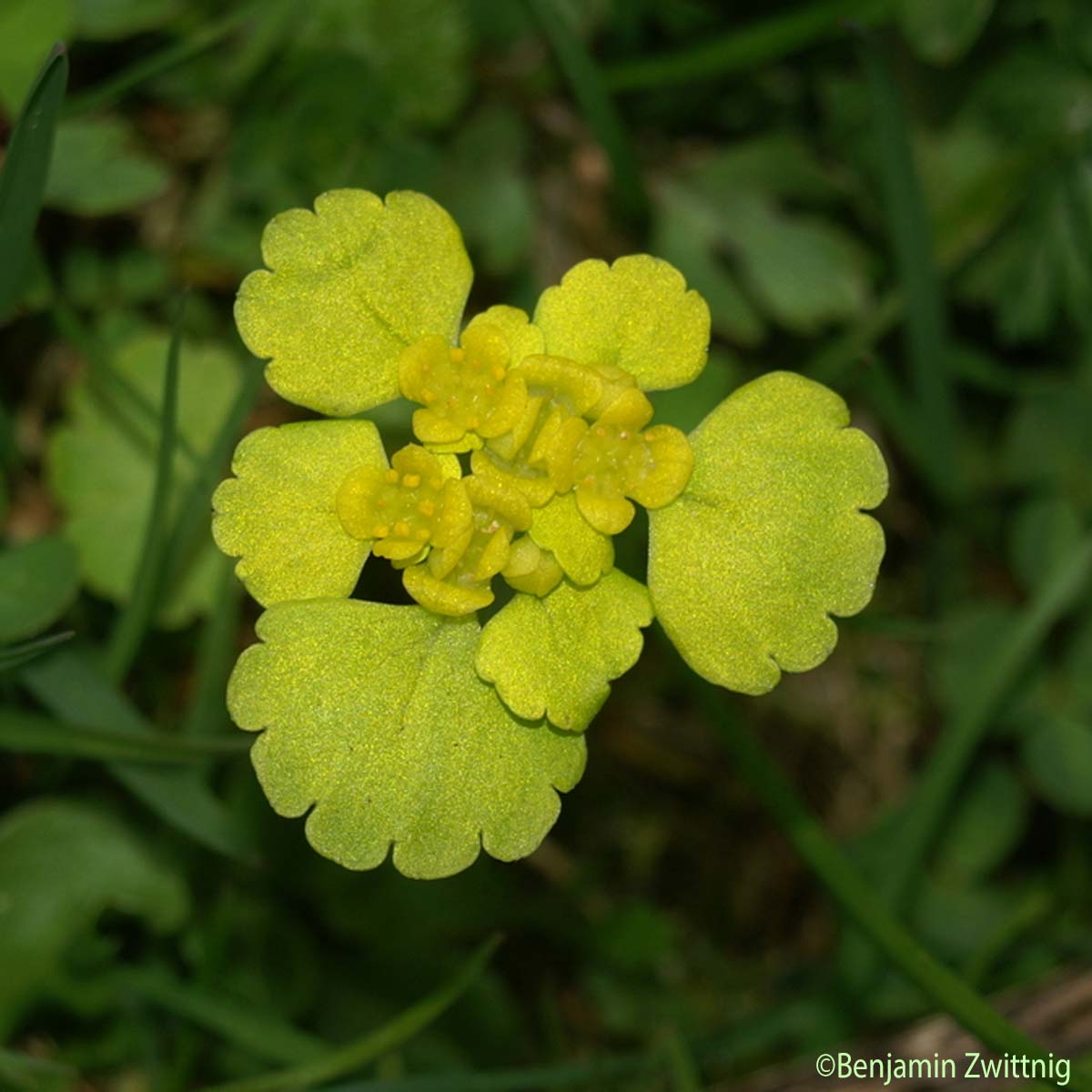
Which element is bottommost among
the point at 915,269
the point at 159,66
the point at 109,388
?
the point at 915,269

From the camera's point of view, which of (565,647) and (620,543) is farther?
(620,543)

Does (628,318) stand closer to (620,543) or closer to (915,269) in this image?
(620,543)

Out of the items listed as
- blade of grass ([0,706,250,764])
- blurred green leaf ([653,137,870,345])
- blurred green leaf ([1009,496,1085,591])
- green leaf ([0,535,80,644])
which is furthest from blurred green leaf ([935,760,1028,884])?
green leaf ([0,535,80,644])

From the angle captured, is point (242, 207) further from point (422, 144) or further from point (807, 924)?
point (807, 924)

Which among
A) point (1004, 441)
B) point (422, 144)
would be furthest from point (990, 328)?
point (422, 144)

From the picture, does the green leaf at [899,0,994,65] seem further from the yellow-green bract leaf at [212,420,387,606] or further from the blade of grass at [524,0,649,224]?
the yellow-green bract leaf at [212,420,387,606]

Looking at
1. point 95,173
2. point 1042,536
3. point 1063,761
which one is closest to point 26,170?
point 95,173

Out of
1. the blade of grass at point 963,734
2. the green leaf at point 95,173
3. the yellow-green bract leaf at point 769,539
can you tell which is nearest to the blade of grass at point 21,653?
the yellow-green bract leaf at point 769,539
